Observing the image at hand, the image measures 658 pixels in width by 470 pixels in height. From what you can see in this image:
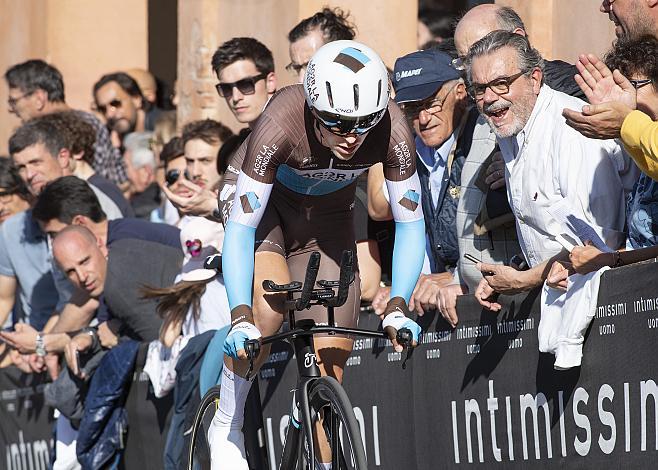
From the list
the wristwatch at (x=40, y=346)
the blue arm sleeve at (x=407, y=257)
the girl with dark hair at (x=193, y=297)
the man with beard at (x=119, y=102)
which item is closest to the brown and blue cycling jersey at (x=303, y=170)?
the blue arm sleeve at (x=407, y=257)

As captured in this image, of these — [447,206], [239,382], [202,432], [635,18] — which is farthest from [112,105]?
[635,18]

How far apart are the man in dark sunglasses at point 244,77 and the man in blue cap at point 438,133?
157cm

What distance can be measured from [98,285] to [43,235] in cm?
160

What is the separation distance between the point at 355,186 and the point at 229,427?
1295 mm

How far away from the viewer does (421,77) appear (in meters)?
8.66

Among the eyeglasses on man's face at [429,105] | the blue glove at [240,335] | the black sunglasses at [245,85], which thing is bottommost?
the blue glove at [240,335]

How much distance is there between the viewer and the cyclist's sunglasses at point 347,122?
6746 mm

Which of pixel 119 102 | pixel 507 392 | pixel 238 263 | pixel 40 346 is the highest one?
pixel 119 102

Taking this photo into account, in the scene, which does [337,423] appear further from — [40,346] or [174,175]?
[40,346]

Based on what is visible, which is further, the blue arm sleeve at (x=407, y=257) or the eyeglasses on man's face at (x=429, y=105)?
the eyeglasses on man's face at (x=429, y=105)

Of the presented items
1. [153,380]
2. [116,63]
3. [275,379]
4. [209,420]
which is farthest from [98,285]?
[116,63]

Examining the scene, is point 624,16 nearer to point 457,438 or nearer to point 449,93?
point 449,93

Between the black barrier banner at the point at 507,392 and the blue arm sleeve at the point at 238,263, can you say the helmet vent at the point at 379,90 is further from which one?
the black barrier banner at the point at 507,392

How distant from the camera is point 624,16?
7.49m
